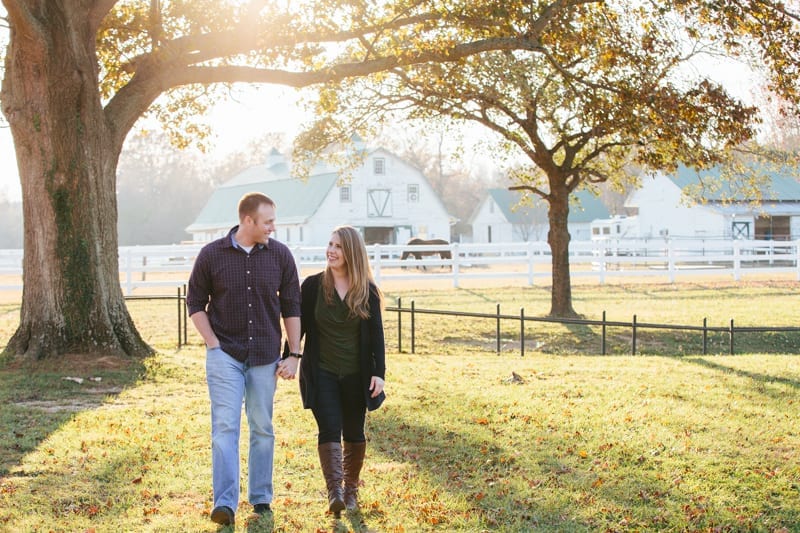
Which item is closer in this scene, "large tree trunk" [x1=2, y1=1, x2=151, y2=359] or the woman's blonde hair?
the woman's blonde hair

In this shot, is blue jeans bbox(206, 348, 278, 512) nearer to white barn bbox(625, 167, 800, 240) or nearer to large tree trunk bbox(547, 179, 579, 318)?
large tree trunk bbox(547, 179, 579, 318)

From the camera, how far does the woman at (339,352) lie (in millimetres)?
6121

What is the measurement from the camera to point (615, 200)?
328 feet

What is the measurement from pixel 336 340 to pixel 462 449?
2396mm

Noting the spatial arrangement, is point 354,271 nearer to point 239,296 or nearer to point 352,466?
point 239,296

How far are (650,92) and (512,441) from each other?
26.3 feet

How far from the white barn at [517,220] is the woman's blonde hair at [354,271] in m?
73.0

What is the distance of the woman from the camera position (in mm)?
6121

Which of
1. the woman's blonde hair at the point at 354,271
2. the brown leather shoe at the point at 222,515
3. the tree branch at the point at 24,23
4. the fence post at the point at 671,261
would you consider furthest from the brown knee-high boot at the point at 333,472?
the fence post at the point at 671,261

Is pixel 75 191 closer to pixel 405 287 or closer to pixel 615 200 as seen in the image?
pixel 405 287

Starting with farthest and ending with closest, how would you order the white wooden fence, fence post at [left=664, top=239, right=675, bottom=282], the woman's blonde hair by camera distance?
1. fence post at [left=664, top=239, right=675, bottom=282]
2. the white wooden fence
3. the woman's blonde hair

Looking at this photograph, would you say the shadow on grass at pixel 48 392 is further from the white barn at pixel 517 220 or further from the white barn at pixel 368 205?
the white barn at pixel 517 220

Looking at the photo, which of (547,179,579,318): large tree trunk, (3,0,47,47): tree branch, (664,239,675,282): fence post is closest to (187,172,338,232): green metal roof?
(664,239,675,282): fence post

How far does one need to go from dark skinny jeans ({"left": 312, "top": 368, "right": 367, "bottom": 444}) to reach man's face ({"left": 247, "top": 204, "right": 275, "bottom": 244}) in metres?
0.92
